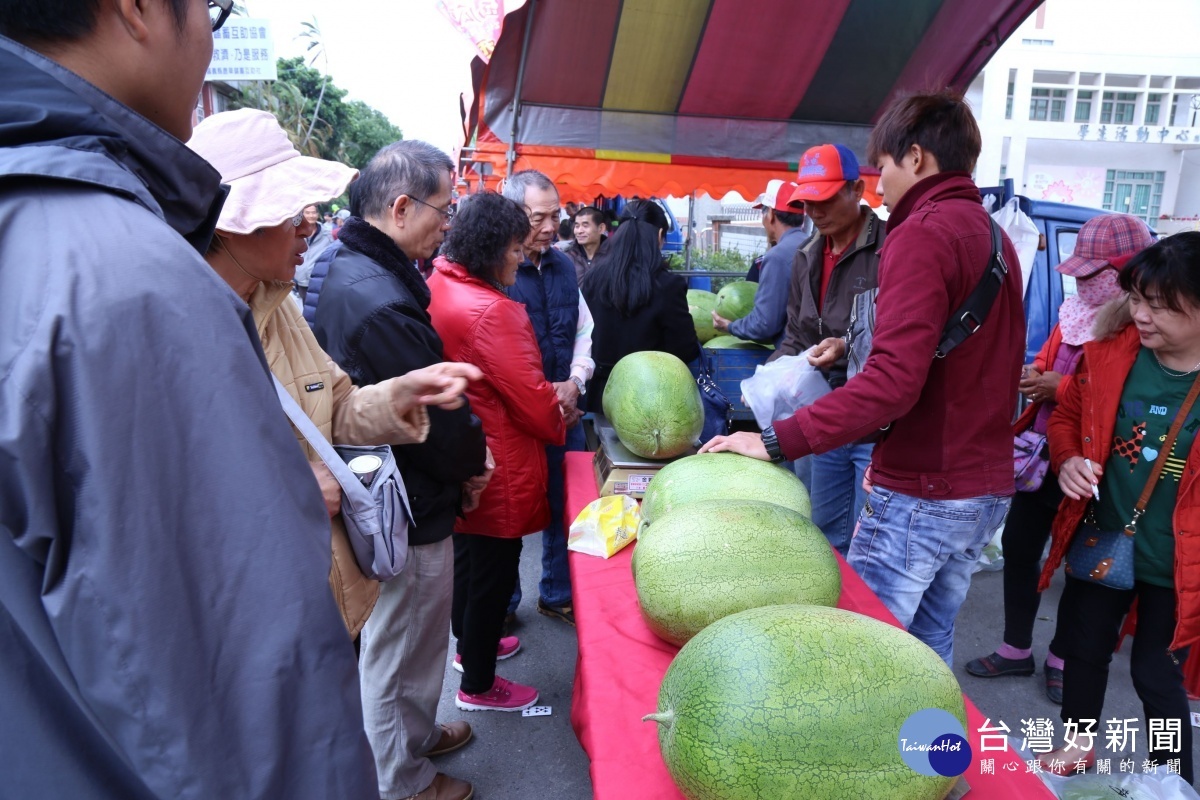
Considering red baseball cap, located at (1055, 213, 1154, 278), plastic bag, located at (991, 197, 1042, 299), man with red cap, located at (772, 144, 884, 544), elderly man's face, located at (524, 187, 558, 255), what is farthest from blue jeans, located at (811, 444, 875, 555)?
plastic bag, located at (991, 197, 1042, 299)

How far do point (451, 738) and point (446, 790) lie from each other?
0.32 meters

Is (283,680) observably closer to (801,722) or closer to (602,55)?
(801,722)

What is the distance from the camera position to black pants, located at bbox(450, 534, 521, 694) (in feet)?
9.43

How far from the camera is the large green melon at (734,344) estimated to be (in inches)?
186

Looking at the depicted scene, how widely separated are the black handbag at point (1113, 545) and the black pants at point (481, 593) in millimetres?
2072

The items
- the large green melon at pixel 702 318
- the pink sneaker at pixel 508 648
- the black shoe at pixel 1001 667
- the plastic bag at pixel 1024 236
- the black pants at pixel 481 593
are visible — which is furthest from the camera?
the large green melon at pixel 702 318

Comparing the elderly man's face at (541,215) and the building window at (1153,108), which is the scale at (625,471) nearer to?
the elderly man's face at (541,215)

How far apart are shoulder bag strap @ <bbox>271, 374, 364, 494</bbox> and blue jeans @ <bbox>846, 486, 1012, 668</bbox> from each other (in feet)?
4.92

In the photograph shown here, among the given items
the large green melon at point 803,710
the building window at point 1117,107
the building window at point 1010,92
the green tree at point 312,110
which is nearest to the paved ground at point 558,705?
the large green melon at point 803,710

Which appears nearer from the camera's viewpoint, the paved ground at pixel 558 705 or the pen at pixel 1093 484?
the pen at pixel 1093 484

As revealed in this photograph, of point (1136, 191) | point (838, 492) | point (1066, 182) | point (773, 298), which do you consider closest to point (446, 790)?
point (838, 492)

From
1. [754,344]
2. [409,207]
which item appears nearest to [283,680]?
[409,207]

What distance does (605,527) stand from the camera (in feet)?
7.60

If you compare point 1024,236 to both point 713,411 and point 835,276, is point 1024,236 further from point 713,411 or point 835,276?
point 713,411
